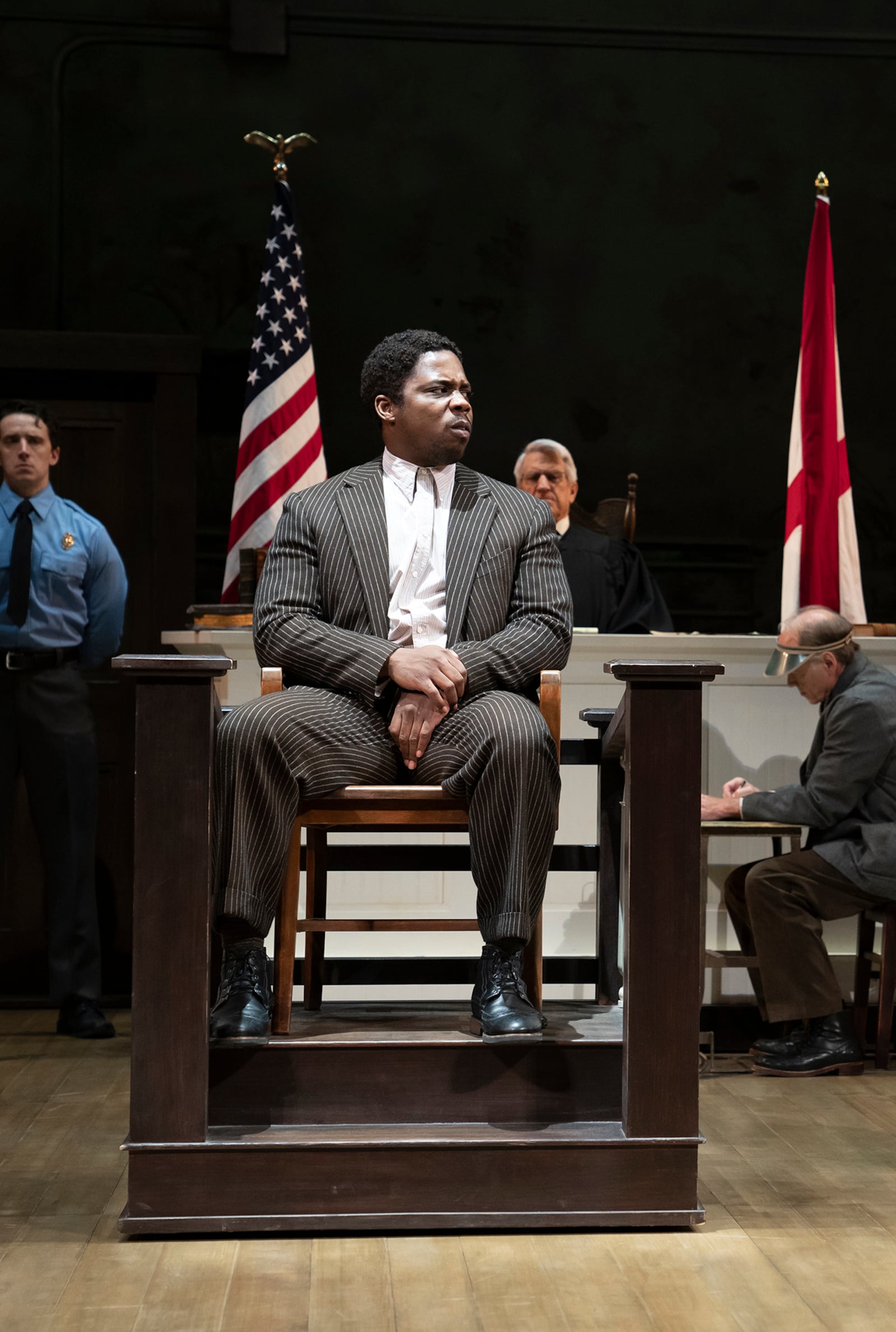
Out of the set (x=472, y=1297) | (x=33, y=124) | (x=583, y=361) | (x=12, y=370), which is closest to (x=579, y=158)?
(x=583, y=361)

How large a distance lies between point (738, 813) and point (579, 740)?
1099mm

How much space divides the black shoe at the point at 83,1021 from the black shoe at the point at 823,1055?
176 centimetres

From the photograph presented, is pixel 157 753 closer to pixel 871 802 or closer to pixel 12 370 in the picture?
pixel 871 802

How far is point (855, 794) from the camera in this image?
367cm

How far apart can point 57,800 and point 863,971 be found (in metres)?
2.24

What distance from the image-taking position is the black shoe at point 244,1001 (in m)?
2.31

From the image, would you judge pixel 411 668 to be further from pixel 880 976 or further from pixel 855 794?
pixel 880 976

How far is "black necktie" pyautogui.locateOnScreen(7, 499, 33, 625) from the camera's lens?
4.03 metres

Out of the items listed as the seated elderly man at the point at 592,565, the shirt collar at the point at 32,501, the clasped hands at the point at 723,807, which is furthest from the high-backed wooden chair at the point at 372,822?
the seated elderly man at the point at 592,565

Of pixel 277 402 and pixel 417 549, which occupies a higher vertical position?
pixel 277 402

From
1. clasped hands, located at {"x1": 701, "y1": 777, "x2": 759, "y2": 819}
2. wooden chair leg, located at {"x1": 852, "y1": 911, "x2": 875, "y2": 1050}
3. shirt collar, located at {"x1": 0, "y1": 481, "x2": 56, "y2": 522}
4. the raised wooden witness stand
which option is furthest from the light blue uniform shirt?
wooden chair leg, located at {"x1": 852, "y1": 911, "x2": 875, "y2": 1050}

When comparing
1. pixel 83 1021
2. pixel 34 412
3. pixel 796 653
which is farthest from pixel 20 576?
pixel 796 653

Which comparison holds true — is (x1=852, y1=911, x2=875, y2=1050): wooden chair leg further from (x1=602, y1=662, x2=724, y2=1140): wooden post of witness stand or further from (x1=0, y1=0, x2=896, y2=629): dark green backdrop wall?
(x1=0, y1=0, x2=896, y2=629): dark green backdrop wall

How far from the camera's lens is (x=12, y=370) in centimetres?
464
